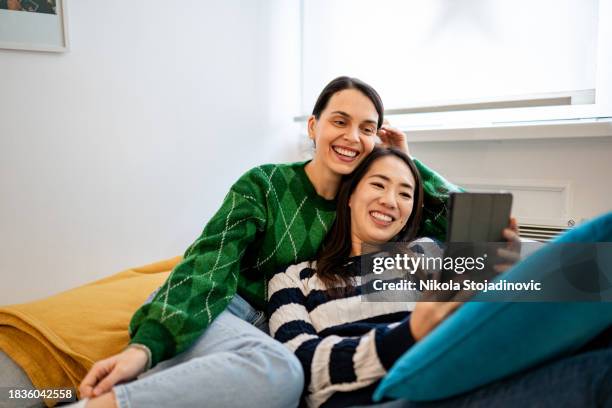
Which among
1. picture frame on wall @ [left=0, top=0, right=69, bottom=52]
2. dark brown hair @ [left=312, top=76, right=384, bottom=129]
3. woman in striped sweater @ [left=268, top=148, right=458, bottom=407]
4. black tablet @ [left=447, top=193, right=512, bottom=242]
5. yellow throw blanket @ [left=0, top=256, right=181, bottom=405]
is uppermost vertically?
picture frame on wall @ [left=0, top=0, right=69, bottom=52]

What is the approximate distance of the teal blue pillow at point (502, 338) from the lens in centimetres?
68

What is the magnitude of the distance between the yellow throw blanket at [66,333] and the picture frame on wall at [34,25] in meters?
0.82

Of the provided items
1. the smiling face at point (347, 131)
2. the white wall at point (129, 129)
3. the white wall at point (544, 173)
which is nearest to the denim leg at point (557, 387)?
the smiling face at point (347, 131)

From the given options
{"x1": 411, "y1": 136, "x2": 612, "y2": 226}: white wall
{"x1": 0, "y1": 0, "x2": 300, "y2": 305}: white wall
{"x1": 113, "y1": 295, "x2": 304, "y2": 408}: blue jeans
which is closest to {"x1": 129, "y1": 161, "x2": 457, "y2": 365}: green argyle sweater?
{"x1": 113, "y1": 295, "x2": 304, "y2": 408}: blue jeans

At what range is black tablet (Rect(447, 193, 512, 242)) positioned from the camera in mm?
854

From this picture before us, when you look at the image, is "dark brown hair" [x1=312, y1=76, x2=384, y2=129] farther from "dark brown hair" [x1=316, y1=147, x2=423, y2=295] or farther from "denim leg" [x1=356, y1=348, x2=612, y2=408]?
"denim leg" [x1=356, y1=348, x2=612, y2=408]

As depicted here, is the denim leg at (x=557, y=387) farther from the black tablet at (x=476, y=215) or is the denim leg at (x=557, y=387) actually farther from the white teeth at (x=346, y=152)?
the white teeth at (x=346, y=152)

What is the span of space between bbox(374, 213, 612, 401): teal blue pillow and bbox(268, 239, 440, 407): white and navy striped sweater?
0.52 ft

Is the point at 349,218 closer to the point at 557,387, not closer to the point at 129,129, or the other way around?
the point at 557,387

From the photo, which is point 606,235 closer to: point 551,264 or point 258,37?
point 551,264

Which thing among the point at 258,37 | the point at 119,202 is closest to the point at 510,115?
the point at 258,37

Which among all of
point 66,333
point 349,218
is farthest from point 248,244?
point 66,333

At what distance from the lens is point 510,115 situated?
186 centimetres

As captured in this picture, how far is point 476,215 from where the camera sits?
2.81 feet
